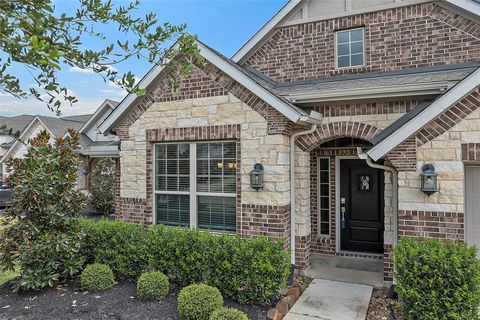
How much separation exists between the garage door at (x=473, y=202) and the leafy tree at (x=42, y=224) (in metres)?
7.28

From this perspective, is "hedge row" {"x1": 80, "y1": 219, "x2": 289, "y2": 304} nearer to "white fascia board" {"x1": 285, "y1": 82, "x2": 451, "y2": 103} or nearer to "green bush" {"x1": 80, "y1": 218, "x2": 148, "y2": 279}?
"green bush" {"x1": 80, "y1": 218, "x2": 148, "y2": 279}

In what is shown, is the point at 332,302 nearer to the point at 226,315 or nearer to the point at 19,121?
the point at 226,315

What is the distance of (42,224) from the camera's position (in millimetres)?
6289

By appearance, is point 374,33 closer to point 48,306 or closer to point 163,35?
point 163,35

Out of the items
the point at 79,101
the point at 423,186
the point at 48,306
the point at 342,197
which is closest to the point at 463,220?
the point at 423,186

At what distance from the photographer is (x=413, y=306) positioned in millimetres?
4641

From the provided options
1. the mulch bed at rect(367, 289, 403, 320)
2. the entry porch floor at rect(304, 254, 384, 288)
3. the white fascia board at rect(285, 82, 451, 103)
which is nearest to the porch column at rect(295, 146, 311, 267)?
the entry porch floor at rect(304, 254, 384, 288)

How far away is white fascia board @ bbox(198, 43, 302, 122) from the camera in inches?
248

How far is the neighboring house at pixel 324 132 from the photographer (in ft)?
18.4

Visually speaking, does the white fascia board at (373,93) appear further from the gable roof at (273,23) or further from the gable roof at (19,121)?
the gable roof at (19,121)

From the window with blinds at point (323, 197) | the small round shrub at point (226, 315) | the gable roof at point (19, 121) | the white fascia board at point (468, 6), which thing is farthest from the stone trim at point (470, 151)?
the gable roof at point (19, 121)

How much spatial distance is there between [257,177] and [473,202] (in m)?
3.88

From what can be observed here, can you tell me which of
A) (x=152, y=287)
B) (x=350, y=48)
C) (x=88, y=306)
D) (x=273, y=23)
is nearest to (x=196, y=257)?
(x=152, y=287)

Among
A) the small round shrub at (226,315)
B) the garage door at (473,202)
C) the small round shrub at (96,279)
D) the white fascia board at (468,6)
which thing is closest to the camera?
the small round shrub at (226,315)
